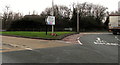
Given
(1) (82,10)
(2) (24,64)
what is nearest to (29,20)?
(1) (82,10)

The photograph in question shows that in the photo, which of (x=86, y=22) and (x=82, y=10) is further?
(x=82, y=10)

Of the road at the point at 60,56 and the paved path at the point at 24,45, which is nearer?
the road at the point at 60,56

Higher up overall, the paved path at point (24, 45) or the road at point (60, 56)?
the road at point (60, 56)

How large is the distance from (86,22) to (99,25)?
6.56 meters

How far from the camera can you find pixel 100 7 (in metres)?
66.8

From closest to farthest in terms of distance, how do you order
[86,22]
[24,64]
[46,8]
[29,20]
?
[24,64] < [29,20] < [86,22] < [46,8]

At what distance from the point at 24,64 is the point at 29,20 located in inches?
1860

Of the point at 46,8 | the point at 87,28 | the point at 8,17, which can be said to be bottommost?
the point at 87,28

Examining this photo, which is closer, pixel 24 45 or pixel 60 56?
pixel 60 56

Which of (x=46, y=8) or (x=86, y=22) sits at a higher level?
(x=46, y=8)

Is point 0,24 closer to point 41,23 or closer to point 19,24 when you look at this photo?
point 19,24

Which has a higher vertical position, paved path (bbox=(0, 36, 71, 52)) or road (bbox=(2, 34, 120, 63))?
road (bbox=(2, 34, 120, 63))

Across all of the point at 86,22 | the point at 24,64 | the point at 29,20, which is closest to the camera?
the point at 24,64

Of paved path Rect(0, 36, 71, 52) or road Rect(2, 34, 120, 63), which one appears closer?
road Rect(2, 34, 120, 63)
